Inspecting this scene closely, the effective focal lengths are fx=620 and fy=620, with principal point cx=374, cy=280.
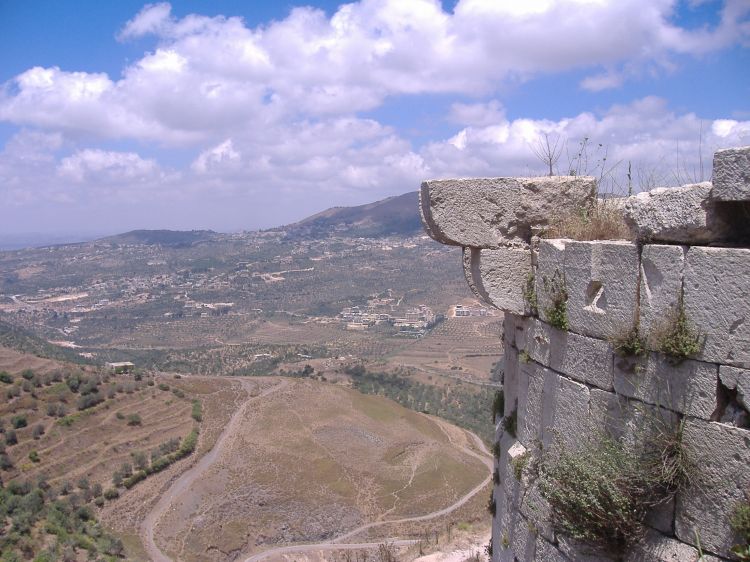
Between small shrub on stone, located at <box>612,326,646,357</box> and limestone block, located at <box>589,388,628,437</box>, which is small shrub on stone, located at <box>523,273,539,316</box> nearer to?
limestone block, located at <box>589,388,628,437</box>

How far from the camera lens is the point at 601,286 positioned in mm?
4492

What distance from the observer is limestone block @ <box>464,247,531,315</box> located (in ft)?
17.8

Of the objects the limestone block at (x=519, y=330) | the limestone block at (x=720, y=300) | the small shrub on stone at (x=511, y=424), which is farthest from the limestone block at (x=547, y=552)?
the limestone block at (x=720, y=300)

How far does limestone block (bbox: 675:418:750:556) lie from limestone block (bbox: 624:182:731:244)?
1148 millimetres

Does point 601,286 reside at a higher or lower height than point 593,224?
lower

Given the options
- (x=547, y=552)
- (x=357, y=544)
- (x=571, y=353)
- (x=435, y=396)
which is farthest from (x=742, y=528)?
(x=435, y=396)

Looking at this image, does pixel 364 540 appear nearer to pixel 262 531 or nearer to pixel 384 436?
pixel 262 531

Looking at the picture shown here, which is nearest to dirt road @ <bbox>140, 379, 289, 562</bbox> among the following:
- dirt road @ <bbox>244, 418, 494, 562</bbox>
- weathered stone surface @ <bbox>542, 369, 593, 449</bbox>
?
dirt road @ <bbox>244, 418, 494, 562</bbox>

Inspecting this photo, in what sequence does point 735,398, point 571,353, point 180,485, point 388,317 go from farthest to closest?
1. point 388,317
2. point 180,485
3. point 571,353
4. point 735,398

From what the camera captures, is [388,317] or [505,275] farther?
[388,317]

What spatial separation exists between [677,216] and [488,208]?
6.07 feet

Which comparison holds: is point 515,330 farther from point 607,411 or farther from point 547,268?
point 607,411

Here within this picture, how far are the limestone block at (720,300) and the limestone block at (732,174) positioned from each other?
0.31 m

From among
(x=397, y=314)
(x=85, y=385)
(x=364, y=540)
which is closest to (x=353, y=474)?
(x=364, y=540)
